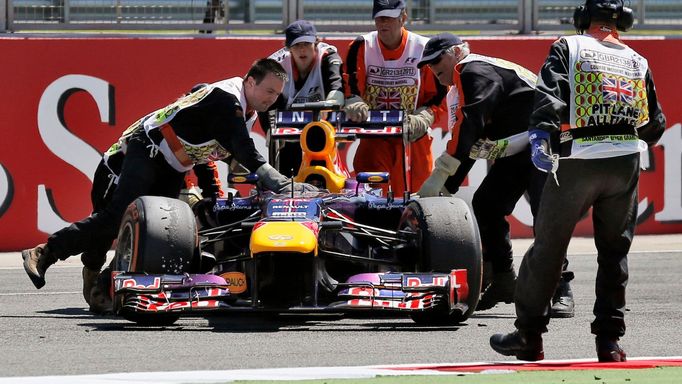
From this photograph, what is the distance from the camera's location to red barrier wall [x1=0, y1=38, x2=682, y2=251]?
14812mm

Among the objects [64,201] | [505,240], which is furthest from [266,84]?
[64,201]

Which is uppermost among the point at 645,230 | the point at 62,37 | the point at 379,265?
the point at 62,37

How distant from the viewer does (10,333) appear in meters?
9.02

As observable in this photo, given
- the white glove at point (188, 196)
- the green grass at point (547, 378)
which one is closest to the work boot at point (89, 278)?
the white glove at point (188, 196)

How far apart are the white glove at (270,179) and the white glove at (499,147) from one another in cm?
137

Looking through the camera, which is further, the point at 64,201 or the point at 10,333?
the point at 64,201

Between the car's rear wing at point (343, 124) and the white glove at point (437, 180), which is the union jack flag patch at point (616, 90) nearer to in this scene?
the white glove at point (437, 180)

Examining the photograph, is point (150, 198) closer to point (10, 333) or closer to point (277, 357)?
point (10, 333)

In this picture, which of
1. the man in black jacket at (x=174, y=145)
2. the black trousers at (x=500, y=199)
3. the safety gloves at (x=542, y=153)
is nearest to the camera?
the safety gloves at (x=542, y=153)

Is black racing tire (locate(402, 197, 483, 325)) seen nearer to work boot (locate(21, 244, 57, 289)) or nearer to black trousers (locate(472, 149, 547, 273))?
black trousers (locate(472, 149, 547, 273))

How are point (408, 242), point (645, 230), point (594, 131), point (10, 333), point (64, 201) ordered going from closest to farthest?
point (594, 131) → point (10, 333) → point (408, 242) → point (64, 201) → point (645, 230)

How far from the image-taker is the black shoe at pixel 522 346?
764 centimetres

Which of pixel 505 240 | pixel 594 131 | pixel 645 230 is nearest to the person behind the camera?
pixel 594 131

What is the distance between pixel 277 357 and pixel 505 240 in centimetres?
327
